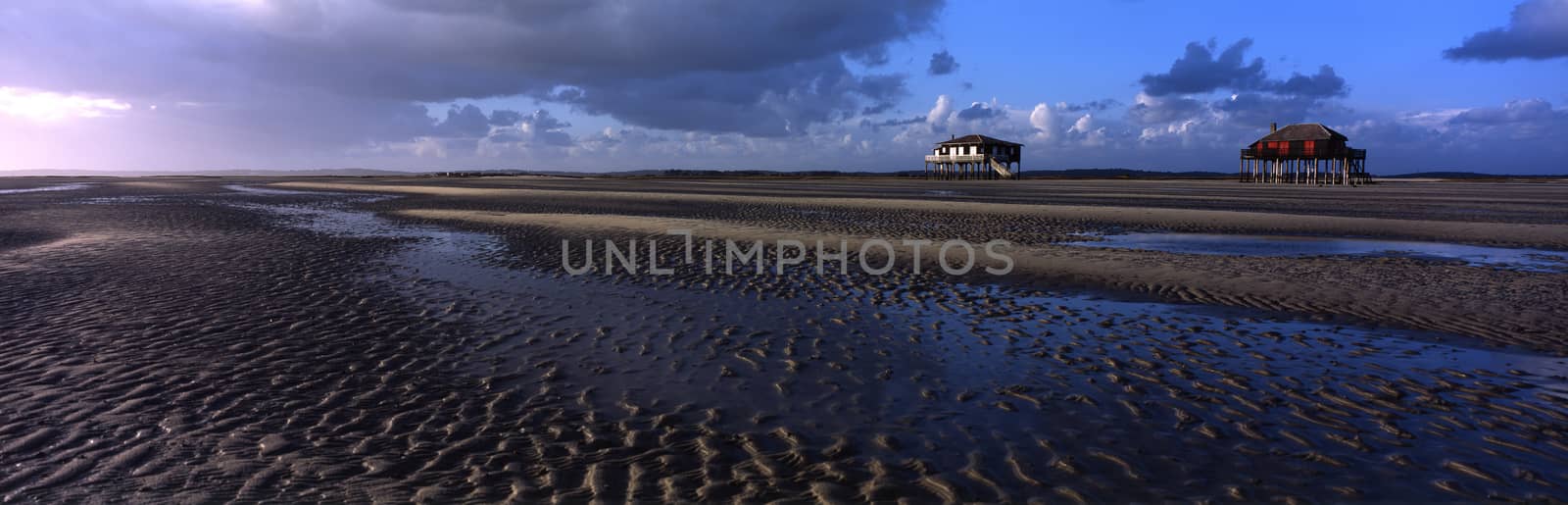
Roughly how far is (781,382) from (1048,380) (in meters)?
2.61

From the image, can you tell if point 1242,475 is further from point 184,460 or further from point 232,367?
point 232,367

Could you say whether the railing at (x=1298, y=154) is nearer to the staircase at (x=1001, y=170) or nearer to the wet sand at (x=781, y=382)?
the staircase at (x=1001, y=170)

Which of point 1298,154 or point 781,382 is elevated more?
point 1298,154

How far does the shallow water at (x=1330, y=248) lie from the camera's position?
635 inches

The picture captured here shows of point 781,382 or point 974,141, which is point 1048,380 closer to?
point 781,382

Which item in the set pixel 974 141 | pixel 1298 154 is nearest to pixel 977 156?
pixel 974 141

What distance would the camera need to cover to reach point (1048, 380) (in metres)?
7.44

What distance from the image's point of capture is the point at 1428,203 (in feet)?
119

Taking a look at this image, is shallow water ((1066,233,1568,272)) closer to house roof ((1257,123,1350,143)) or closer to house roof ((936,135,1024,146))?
house roof ((1257,123,1350,143))

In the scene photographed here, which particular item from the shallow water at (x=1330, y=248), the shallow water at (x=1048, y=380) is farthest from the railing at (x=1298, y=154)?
the shallow water at (x=1048, y=380)

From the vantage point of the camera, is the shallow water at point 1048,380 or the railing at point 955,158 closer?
the shallow water at point 1048,380

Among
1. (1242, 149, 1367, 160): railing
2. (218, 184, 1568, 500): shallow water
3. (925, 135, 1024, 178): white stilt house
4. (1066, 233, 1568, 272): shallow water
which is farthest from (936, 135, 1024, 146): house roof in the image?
(218, 184, 1568, 500): shallow water

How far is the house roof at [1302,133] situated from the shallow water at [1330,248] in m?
60.9

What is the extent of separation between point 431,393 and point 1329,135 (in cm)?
8326
